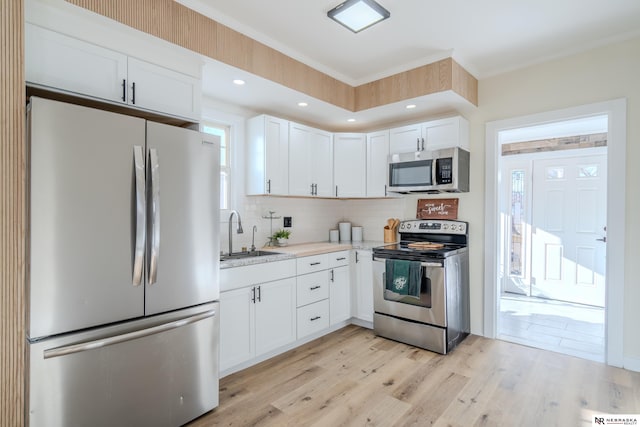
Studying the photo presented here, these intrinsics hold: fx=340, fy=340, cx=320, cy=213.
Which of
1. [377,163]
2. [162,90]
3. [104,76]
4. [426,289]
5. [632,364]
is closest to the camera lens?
[104,76]

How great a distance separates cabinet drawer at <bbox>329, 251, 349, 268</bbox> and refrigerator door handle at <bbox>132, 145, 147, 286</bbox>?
78.7 inches

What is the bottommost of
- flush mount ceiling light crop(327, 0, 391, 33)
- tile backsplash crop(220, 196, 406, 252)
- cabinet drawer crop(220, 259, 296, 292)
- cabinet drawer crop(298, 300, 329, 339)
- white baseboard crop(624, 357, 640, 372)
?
white baseboard crop(624, 357, 640, 372)

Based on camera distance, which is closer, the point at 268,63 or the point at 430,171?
the point at 268,63

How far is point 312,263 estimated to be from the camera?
3.27 metres

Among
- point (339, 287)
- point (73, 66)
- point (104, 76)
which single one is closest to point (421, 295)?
point (339, 287)

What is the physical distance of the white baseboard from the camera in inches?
105

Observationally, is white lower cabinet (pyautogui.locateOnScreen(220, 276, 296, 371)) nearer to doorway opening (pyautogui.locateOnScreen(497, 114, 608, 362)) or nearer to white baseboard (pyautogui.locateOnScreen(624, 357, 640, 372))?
doorway opening (pyautogui.locateOnScreen(497, 114, 608, 362))

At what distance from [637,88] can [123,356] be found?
4041mm

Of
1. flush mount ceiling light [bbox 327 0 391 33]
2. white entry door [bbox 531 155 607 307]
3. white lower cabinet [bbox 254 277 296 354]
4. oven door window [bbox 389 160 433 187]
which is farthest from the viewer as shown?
white entry door [bbox 531 155 607 307]

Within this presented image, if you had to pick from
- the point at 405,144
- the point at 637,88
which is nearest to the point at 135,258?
the point at 405,144

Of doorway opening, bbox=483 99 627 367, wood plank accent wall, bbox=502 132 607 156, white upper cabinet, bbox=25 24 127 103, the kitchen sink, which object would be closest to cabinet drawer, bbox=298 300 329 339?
the kitchen sink

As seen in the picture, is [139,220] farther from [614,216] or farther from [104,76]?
[614,216]

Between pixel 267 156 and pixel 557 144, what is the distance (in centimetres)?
410

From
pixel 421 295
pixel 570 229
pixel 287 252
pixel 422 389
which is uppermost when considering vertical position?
pixel 570 229
